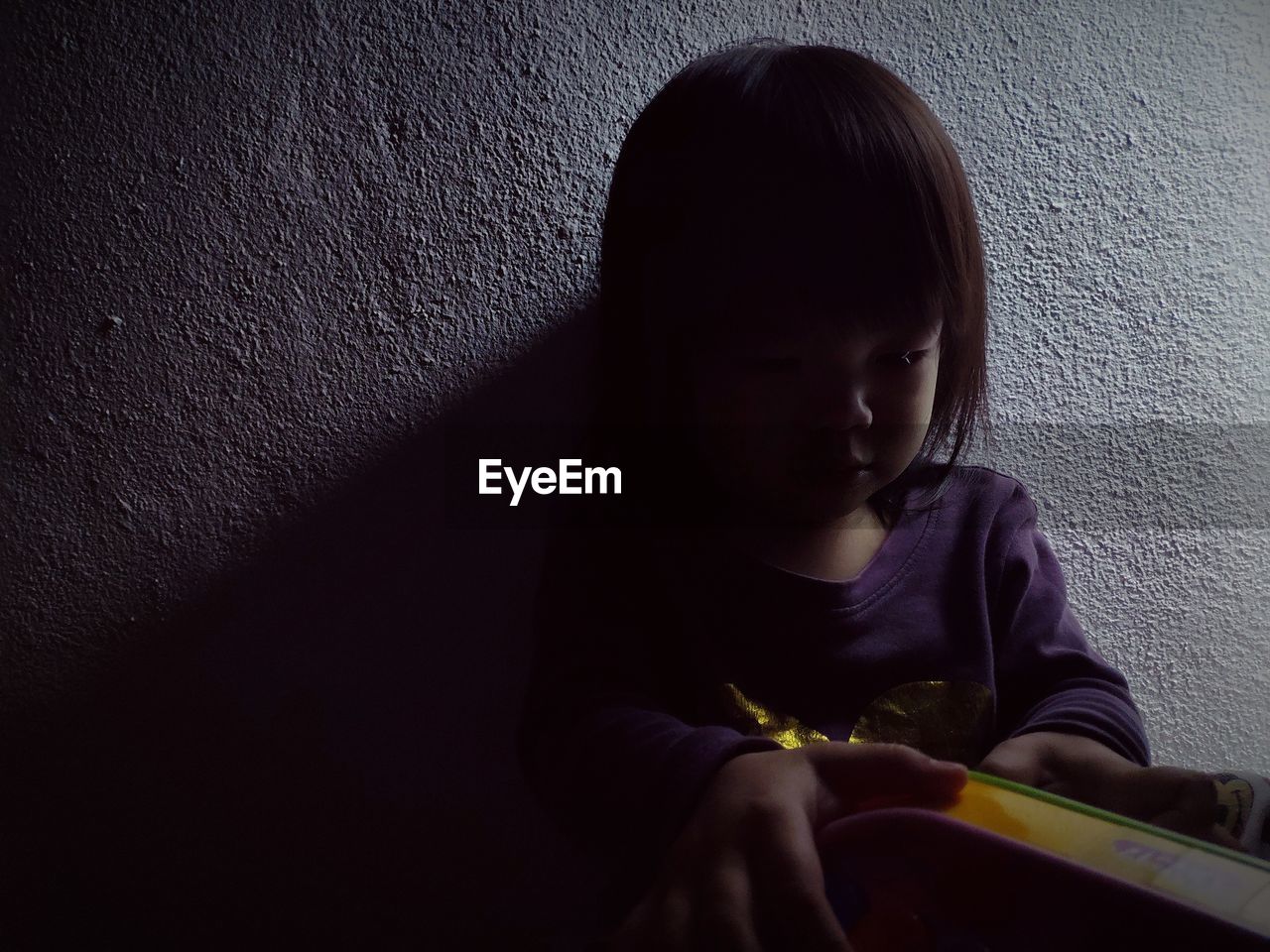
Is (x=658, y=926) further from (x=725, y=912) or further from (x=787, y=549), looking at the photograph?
(x=787, y=549)

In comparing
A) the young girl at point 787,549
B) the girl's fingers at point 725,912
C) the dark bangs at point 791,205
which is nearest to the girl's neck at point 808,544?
the young girl at point 787,549

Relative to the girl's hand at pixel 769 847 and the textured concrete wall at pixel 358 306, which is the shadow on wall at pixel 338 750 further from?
the girl's hand at pixel 769 847

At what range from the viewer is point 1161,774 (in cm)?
41

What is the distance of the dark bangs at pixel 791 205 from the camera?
1.32ft

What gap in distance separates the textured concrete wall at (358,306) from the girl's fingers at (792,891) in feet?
0.91

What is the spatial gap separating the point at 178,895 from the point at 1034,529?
63cm

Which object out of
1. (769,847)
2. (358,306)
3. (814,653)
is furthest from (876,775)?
(358,306)

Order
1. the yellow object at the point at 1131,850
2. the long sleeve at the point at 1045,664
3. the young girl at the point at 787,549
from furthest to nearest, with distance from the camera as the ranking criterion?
the long sleeve at the point at 1045,664, the young girl at the point at 787,549, the yellow object at the point at 1131,850

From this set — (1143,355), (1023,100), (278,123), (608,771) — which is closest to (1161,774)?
(608,771)

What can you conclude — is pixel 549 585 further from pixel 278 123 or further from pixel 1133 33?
pixel 1133 33

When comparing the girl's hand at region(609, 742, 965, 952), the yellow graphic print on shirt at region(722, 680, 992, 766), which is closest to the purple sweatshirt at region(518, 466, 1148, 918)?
the yellow graphic print on shirt at region(722, 680, 992, 766)

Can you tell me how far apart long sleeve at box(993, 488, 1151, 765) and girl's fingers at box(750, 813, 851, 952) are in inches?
8.7

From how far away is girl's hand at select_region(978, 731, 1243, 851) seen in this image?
15.4 inches

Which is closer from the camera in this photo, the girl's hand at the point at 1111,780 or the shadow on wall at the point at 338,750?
the girl's hand at the point at 1111,780
